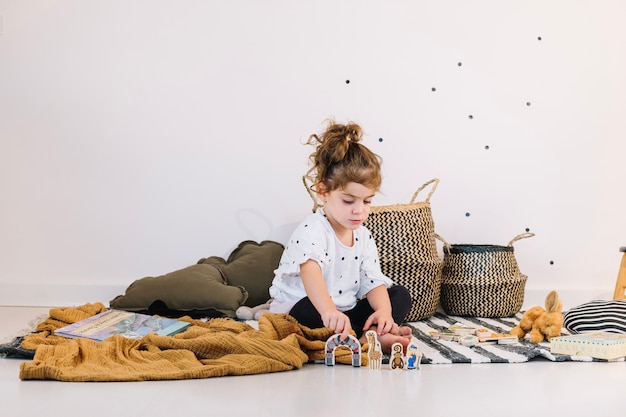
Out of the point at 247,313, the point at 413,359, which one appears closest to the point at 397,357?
the point at 413,359

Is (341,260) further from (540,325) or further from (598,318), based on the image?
(598,318)

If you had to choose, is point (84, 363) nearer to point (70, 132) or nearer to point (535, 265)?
point (70, 132)

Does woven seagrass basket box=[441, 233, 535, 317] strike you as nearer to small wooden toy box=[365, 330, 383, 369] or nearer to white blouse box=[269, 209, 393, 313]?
white blouse box=[269, 209, 393, 313]

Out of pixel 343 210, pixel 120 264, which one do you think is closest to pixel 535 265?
pixel 343 210

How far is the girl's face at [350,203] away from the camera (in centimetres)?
200

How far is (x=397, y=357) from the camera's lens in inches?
68.5

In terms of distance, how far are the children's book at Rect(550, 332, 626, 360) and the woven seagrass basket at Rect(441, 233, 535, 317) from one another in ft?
2.52

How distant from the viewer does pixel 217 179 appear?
10.0 feet

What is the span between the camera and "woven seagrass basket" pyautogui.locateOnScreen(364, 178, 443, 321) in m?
2.62

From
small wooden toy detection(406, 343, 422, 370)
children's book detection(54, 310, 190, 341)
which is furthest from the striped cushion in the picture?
children's book detection(54, 310, 190, 341)

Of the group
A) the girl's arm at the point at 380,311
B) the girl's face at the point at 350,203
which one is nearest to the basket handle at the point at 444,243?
the girl's arm at the point at 380,311

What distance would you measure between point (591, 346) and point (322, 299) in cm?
70

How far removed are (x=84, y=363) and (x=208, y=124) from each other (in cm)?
157

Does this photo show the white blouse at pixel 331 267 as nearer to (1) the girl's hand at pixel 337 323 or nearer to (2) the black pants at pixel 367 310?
(2) the black pants at pixel 367 310
